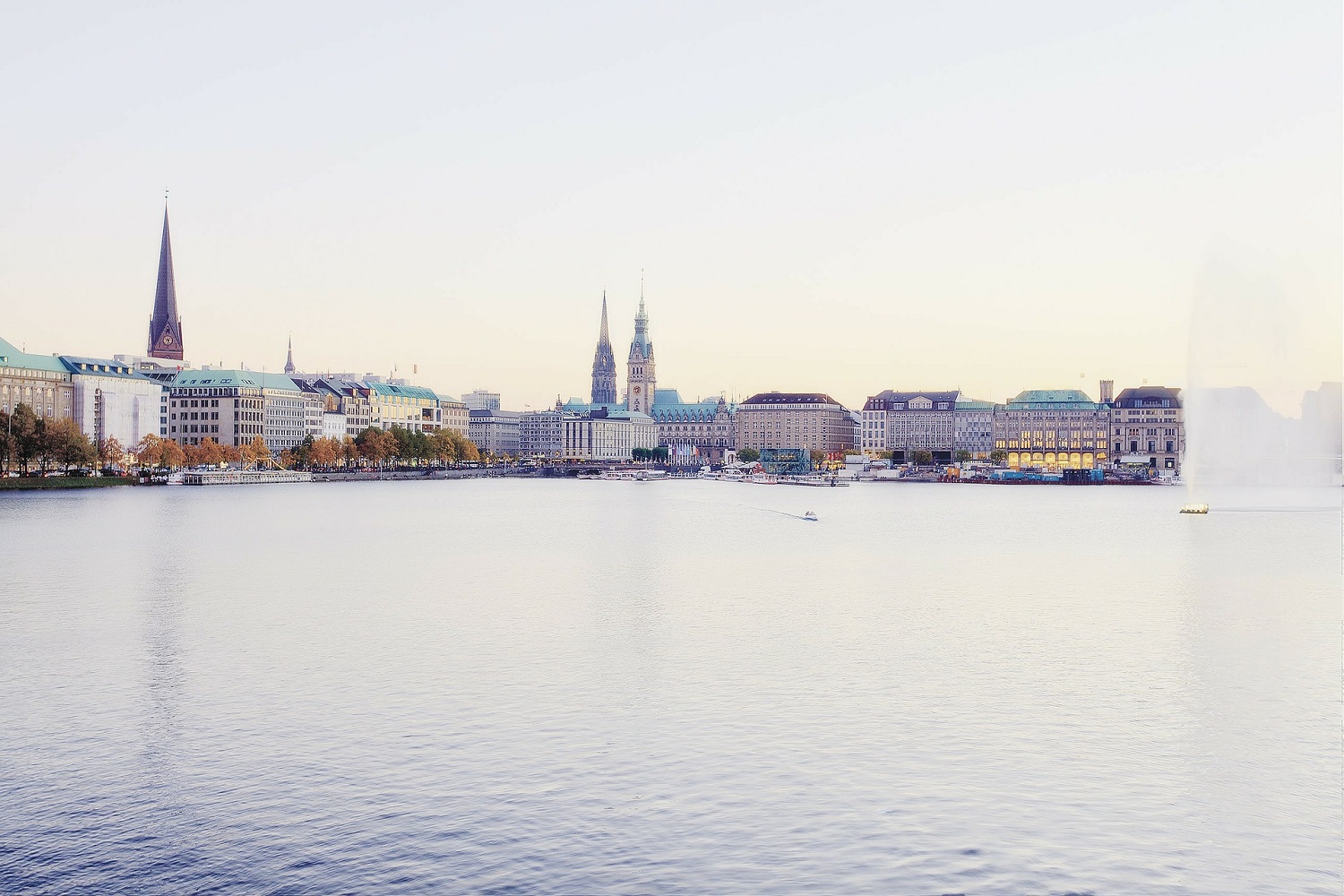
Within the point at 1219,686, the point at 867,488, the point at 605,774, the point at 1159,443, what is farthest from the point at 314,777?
the point at 1159,443

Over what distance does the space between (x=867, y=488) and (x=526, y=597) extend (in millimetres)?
116872

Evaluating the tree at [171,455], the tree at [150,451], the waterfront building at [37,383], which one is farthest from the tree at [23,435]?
the tree at [171,455]

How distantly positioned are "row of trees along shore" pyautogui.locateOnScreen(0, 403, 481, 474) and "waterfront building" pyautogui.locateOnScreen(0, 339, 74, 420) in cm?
605

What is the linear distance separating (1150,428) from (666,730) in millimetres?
190606

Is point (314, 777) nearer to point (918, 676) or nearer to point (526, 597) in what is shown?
point (918, 676)

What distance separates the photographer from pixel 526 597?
38.3m

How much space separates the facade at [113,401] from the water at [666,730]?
104658 mm

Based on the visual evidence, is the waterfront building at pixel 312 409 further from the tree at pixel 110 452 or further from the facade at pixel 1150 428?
the facade at pixel 1150 428

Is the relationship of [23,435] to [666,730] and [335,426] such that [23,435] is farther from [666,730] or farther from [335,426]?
[666,730]

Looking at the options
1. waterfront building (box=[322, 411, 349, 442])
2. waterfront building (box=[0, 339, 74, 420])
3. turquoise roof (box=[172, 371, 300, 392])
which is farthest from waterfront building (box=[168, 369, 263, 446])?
waterfront building (box=[0, 339, 74, 420])

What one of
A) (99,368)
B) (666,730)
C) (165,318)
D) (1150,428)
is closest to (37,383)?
(99,368)

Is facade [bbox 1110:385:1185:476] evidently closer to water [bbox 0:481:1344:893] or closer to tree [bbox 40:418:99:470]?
tree [bbox 40:418:99:470]

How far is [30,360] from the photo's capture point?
13662 cm

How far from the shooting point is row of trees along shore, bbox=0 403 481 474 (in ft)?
339
